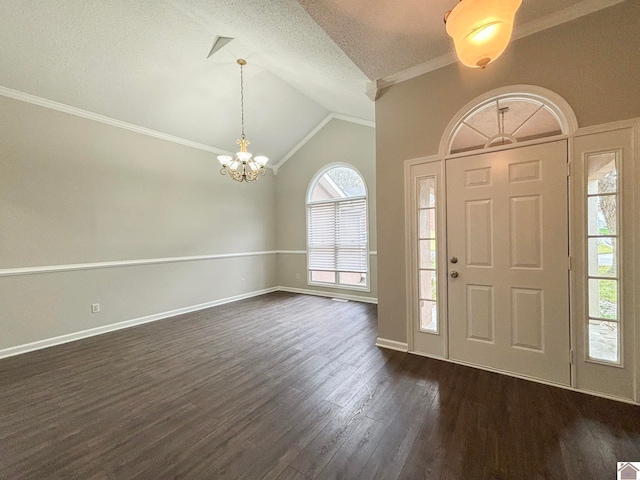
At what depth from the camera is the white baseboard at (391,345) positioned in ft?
9.60

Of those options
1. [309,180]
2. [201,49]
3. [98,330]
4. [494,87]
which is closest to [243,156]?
[201,49]

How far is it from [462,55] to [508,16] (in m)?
0.22

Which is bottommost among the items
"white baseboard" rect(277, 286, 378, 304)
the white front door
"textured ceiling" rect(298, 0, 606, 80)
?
"white baseboard" rect(277, 286, 378, 304)

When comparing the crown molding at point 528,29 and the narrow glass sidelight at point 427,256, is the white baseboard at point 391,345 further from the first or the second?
the crown molding at point 528,29

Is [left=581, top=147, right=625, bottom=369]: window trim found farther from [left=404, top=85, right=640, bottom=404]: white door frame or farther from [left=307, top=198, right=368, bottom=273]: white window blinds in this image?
[left=307, top=198, right=368, bottom=273]: white window blinds

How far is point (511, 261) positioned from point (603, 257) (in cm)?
60

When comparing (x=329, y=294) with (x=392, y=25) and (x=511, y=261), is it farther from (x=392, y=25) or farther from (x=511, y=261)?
(x=392, y=25)

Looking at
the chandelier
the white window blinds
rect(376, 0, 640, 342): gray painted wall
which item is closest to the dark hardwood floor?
rect(376, 0, 640, 342): gray painted wall

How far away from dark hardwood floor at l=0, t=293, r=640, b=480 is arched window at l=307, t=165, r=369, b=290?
2.53m

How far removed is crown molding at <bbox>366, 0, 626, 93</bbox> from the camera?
201cm

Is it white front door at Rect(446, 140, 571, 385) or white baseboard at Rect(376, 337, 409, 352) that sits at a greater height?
white front door at Rect(446, 140, 571, 385)

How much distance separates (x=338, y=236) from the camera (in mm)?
5645

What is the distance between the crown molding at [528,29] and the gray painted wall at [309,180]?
2098mm

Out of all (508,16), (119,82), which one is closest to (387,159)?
(508,16)
